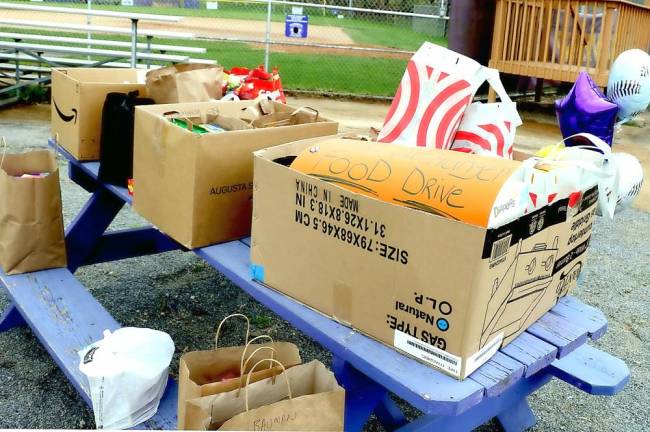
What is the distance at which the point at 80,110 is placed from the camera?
3.06m

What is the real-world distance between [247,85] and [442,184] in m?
1.93

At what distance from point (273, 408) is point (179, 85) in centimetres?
178

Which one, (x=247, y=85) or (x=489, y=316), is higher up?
(x=247, y=85)

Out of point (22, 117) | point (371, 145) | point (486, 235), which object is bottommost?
point (22, 117)

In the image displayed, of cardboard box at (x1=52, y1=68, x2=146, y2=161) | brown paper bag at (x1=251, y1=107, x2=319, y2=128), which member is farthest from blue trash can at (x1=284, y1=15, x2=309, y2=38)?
brown paper bag at (x1=251, y1=107, x2=319, y2=128)

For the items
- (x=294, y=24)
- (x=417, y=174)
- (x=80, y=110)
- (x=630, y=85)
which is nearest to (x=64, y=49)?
(x=294, y=24)

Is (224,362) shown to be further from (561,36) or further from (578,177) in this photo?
(561,36)

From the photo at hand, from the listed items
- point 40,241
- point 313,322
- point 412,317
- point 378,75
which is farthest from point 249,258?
point 378,75

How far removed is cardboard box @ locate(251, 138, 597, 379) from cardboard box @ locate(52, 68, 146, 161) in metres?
1.40

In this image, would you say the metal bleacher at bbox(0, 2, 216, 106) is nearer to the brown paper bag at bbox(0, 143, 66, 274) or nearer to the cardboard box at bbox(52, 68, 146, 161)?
the cardboard box at bbox(52, 68, 146, 161)

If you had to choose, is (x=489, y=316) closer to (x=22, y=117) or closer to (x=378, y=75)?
(x=22, y=117)

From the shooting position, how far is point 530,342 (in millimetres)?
1774

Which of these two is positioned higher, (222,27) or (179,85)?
→ (222,27)

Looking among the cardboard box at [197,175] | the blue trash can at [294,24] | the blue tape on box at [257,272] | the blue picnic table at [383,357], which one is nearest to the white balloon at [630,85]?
the blue picnic table at [383,357]
